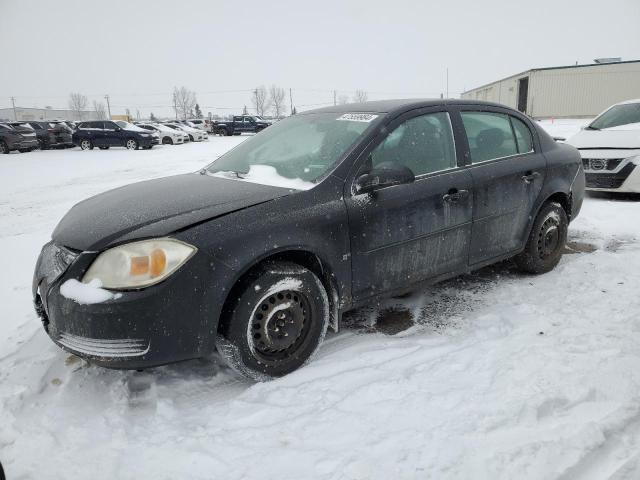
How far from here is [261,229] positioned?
247 centimetres

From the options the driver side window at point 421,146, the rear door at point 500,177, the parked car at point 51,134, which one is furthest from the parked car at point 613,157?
the parked car at point 51,134

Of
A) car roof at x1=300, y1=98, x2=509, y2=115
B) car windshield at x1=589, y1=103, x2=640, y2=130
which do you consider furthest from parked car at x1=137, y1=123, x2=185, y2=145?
→ car roof at x1=300, y1=98, x2=509, y2=115

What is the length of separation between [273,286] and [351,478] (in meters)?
1.03

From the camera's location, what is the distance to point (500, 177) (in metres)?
3.56

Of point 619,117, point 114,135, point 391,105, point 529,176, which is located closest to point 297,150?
point 391,105

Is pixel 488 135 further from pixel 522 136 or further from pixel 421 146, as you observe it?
pixel 421 146

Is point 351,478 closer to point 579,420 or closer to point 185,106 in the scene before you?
point 579,420

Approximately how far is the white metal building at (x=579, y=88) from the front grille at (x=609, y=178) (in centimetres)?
3345

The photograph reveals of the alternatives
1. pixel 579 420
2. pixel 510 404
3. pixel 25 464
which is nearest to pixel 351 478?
A: pixel 510 404

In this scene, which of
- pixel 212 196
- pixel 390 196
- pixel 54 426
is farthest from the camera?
pixel 390 196

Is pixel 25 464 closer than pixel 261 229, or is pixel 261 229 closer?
pixel 25 464

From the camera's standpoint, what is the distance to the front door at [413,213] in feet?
9.40

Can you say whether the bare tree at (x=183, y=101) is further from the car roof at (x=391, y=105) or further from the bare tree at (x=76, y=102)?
the car roof at (x=391, y=105)

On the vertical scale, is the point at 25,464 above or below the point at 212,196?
below
